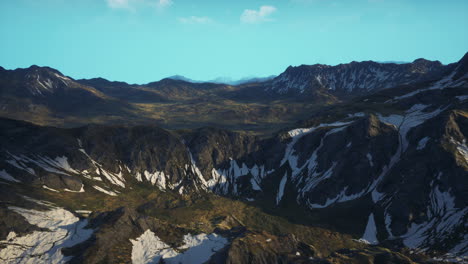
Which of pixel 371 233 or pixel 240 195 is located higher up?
pixel 240 195

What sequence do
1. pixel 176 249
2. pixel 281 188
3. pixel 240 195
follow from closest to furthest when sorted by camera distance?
pixel 176 249, pixel 240 195, pixel 281 188

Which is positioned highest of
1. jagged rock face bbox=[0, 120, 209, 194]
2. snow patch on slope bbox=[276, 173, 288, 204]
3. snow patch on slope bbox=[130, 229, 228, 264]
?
jagged rock face bbox=[0, 120, 209, 194]

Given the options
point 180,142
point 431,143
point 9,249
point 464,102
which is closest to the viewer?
point 9,249

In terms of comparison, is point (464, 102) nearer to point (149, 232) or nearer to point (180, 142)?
point (180, 142)

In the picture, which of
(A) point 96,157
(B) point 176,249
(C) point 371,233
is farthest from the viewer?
(A) point 96,157

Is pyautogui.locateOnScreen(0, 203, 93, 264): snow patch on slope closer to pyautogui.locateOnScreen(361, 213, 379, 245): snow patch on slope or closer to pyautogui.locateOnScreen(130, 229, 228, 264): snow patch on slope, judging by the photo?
pyautogui.locateOnScreen(130, 229, 228, 264): snow patch on slope

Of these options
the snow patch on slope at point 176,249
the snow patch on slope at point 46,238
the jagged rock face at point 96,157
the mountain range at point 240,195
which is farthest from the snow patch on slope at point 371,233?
the snow patch on slope at point 46,238

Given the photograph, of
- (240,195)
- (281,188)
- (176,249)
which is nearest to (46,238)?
(176,249)

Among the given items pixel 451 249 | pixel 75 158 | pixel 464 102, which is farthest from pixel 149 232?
pixel 464 102

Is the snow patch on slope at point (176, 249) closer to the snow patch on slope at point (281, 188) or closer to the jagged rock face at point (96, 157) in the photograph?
the jagged rock face at point (96, 157)

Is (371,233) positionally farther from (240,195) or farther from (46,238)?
(46,238)

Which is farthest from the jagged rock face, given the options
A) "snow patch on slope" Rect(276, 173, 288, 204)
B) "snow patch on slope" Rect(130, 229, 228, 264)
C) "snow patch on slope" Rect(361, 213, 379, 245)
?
"snow patch on slope" Rect(361, 213, 379, 245)
